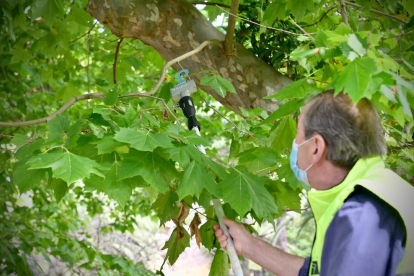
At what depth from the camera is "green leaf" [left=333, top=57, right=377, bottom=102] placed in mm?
1415

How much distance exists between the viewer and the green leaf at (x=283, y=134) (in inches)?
83.6

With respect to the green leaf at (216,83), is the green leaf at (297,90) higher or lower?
higher

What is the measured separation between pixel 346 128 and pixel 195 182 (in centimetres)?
58

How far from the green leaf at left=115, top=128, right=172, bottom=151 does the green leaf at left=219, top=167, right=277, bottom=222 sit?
307mm

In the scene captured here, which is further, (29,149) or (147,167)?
(29,149)

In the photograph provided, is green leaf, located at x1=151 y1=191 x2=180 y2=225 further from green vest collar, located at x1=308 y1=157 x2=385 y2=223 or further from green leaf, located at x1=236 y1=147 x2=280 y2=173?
green vest collar, located at x1=308 y1=157 x2=385 y2=223

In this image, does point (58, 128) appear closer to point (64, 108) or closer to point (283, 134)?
point (64, 108)

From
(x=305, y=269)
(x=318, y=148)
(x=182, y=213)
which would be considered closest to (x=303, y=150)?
(x=318, y=148)

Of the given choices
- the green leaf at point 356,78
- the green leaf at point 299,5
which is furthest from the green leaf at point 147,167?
the green leaf at point 299,5

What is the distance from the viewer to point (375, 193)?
1325 mm

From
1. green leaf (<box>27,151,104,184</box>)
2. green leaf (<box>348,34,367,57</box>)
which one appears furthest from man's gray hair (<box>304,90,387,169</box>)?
green leaf (<box>27,151,104,184</box>)

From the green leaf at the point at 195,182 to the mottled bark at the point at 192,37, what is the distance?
3.30 feet

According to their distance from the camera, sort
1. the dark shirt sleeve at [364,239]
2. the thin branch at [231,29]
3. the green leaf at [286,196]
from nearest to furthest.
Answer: the dark shirt sleeve at [364,239] → the green leaf at [286,196] → the thin branch at [231,29]

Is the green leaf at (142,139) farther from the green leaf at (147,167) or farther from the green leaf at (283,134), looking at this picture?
the green leaf at (283,134)
